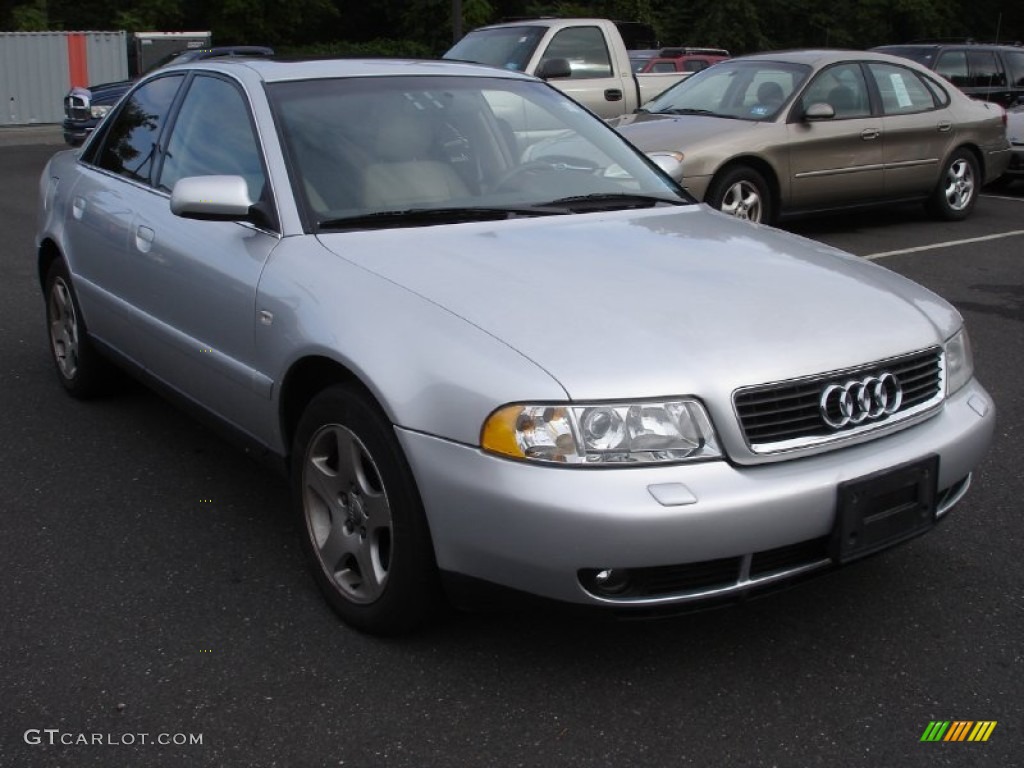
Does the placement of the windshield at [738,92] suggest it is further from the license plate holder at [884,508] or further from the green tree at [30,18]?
the green tree at [30,18]

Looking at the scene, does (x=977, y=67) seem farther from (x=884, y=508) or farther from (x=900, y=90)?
(x=884, y=508)

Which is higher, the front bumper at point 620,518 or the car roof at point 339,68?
the car roof at point 339,68

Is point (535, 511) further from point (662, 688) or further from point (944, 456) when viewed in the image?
point (944, 456)

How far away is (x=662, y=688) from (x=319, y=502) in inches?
43.7

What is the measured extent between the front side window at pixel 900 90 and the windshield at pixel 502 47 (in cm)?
376

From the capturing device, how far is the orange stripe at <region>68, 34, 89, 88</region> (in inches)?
920

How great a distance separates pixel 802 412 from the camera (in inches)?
115

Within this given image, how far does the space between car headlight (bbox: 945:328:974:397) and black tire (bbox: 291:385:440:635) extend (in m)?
1.55

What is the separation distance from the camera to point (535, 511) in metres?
2.70

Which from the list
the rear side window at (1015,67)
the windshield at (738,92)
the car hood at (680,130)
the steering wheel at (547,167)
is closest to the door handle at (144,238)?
the steering wheel at (547,167)

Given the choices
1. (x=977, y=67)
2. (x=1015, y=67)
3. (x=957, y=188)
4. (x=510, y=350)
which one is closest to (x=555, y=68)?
(x=957, y=188)

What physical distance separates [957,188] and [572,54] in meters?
4.33

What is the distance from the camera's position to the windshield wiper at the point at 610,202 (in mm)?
4059

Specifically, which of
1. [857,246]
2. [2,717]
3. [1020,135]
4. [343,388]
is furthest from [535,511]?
[1020,135]
